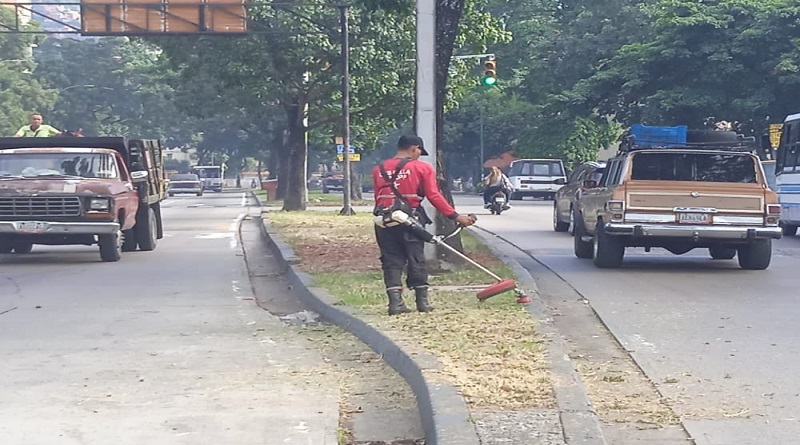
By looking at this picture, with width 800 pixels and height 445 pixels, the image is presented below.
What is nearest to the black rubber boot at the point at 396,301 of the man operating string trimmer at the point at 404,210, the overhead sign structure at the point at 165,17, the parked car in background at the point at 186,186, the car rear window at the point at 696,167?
the man operating string trimmer at the point at 404,210

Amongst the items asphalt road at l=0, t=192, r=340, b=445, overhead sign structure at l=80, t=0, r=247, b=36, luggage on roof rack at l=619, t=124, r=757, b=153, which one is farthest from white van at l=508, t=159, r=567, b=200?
asphalt road at l=0, t=192, r=340, b=445

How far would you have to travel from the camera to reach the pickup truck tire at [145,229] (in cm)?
2102

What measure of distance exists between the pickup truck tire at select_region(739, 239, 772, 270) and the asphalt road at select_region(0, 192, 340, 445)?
21.8 feet

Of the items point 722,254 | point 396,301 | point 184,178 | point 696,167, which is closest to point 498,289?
point 396,301

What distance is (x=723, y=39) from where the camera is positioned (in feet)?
139

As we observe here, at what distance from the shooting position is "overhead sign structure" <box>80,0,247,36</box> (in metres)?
31.6

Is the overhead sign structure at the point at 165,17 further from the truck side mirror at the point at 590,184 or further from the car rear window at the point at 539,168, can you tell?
the car rear window at the point at 539,168

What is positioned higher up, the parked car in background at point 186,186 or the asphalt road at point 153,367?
the asphalt road at point 153,367

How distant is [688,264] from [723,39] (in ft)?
87.2

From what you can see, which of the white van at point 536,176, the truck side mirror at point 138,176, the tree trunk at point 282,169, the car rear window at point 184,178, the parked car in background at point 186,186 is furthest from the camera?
the car rear window at point 184,178

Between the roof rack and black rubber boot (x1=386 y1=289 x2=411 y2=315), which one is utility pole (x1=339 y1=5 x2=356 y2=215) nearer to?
the roof rack

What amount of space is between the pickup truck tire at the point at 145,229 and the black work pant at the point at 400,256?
10.7 meters

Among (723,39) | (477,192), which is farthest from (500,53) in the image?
(723,39)

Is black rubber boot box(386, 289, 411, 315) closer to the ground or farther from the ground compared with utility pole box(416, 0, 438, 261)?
closer to the ground
